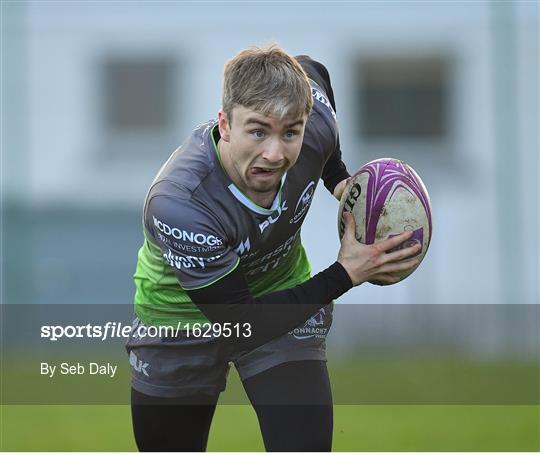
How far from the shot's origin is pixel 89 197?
13719mm

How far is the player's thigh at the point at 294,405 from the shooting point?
4355 millimetres

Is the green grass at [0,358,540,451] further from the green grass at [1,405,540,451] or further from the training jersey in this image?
the training jersey

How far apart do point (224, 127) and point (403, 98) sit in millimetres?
11947

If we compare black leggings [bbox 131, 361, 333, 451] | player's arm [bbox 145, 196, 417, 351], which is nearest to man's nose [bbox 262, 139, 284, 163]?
player's arm [bbox 145, 196, 417, 351]

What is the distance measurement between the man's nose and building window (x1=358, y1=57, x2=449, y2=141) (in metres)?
11.4

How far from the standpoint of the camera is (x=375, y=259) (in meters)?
4.39

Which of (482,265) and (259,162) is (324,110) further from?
(482,265)

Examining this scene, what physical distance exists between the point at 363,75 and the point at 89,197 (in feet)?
14.3

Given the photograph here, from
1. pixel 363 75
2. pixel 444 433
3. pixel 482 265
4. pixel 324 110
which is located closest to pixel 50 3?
pixel 363 75

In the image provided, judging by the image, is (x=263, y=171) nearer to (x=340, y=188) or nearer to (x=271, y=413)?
(x=340, y=188)

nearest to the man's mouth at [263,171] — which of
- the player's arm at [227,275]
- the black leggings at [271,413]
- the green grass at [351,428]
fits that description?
the player's arm at [227,275]

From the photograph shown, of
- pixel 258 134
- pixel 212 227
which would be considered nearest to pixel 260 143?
pixel 258 134

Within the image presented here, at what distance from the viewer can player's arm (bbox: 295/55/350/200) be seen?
495 centimetres

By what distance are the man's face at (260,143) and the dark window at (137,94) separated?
11.5 m
